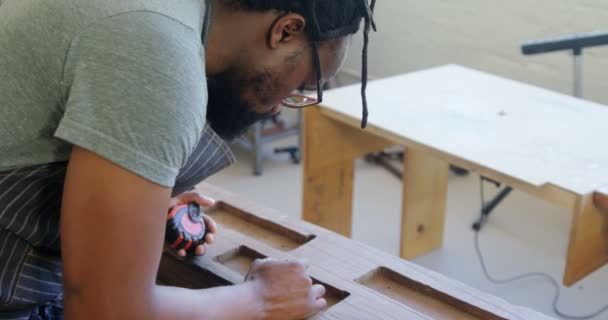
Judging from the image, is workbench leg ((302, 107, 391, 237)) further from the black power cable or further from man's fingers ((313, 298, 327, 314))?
man's fingers ((313, 298, 327, 314))

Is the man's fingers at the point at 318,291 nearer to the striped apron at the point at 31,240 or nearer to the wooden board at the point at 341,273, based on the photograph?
the wooden board at the point at 341,273

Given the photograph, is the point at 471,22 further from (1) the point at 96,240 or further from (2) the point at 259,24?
(1) the point at 96,240

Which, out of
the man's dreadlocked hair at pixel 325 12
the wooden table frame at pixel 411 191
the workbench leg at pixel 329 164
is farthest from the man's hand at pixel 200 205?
the workbench leg at pixel 329 164

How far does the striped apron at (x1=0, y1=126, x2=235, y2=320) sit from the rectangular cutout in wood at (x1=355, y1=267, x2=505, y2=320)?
12.0 inches

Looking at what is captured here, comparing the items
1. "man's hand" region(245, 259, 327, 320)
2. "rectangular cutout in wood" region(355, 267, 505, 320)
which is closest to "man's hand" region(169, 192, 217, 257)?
"man's hand" region(245, 259, 327, 320)

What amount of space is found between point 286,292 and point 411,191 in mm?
1444

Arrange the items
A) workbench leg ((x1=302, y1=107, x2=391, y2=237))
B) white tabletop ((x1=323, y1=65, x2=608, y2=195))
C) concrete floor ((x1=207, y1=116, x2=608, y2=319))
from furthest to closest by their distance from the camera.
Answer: concrete floor ((x1=207, y1=116, x2=608, y2=319)), workbench leg ((x1=302, y1=107, x2=391, y2=237)), white tabletop ((x1=323, y1=65, x2=608, y2=195))

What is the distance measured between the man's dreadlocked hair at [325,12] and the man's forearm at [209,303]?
30 cm

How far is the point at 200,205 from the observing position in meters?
1.16

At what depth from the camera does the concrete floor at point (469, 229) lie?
2.23 m

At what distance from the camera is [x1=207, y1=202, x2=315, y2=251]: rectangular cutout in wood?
3.57 feet

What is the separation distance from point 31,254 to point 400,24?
2.66 m

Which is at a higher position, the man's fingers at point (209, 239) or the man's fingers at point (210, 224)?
the man's fingers at point (210, 224)

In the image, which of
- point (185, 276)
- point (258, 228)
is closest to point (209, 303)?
point (185, 276)
